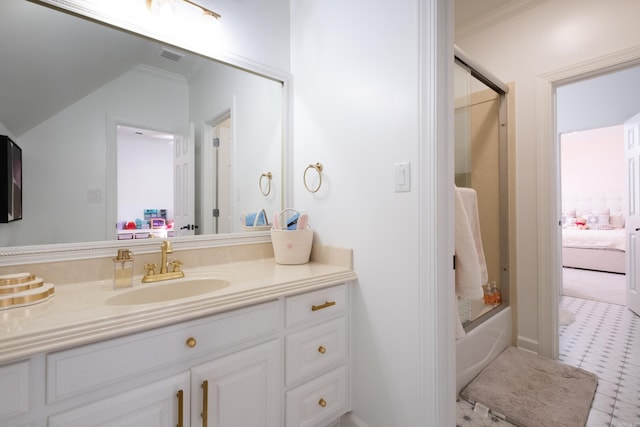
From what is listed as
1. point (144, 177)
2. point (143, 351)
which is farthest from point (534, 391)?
point (144, 177)

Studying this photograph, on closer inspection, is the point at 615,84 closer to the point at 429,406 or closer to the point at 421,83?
the point at 421,83

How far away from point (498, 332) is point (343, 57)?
80.2 inches

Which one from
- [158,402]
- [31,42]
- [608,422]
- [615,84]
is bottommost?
[608,422]

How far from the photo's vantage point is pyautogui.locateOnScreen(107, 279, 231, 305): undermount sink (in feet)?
3.52

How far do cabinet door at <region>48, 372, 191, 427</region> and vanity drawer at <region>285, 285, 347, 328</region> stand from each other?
16.1 inches

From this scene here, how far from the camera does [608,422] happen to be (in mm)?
1450

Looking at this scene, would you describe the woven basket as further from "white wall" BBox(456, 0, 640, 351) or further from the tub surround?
"white wall" BBox(456, 0, 640, 351)

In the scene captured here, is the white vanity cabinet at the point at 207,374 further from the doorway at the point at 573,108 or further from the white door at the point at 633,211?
the white door at the point at 633,211

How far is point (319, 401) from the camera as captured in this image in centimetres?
124

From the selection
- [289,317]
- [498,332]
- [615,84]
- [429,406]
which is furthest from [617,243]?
[289,317]

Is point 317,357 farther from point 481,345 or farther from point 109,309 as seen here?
point 481,345

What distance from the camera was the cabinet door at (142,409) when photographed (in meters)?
0.74

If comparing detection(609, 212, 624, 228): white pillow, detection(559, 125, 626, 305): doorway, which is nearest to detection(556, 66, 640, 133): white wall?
detection(559, 125, 626, 305): doorway

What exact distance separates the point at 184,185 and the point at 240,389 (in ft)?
3.16
